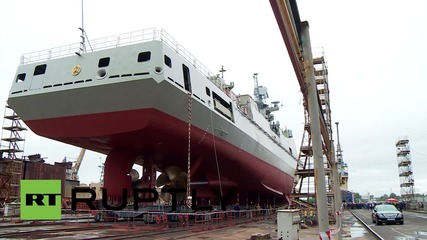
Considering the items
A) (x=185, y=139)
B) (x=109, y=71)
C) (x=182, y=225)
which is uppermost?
(x=109, y=71)

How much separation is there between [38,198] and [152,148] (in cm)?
858

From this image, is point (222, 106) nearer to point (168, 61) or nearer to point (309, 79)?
point (168, 61)

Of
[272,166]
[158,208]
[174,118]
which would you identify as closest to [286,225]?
[174,118]

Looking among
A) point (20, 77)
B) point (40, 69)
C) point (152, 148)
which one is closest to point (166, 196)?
point (152, 148)

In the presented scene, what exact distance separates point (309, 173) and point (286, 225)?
365 inches

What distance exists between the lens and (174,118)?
15.2 m

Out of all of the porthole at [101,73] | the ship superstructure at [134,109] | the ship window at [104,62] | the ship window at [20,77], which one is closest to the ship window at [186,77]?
the ship superstructure at [134,109]

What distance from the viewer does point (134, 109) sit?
1421 centimetres

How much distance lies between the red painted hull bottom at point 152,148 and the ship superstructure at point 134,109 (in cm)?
5

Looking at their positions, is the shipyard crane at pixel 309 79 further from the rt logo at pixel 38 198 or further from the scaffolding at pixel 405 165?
the scaffolding at pixel 405 165

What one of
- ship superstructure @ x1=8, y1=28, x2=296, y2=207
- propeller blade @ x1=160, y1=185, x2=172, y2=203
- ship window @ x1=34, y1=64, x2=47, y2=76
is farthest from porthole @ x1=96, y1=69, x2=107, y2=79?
propeller blade @ x1=160, y1=185, x2=172, y2=203

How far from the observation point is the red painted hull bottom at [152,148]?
1492 cm

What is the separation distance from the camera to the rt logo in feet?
31.7

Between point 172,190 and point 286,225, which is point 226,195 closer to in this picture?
point 172,190
